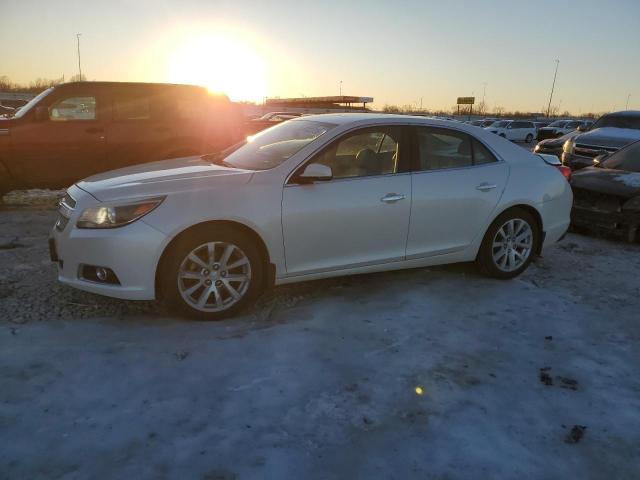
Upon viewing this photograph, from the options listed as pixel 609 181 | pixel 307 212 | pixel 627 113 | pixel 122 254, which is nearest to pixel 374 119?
pixel 307 212

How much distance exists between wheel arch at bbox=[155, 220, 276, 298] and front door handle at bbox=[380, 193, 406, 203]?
106cm

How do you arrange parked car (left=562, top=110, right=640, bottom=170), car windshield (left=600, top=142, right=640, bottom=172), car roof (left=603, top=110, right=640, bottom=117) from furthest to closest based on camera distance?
car roof (left=603, top=110, right=640, bottom=117) → parked car (left=562, top=110, right=640, bottom=170) → car windshield (left=600, top=142, right=640, bottom=172)

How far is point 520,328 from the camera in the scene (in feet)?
12.9

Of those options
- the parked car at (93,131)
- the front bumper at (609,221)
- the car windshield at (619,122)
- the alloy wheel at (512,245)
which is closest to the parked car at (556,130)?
Answer: the car windshield at (619,122)

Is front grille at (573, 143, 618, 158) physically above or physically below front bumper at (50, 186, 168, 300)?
above

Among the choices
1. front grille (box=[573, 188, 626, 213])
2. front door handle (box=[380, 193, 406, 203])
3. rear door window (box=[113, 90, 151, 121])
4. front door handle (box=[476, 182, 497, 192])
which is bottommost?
front grille (box=[573, 188, 626, 213])

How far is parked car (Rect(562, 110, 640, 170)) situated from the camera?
10.9 metres

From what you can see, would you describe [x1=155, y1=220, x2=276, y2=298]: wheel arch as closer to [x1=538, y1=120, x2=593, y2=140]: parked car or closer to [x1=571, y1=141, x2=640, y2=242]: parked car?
[x1=571, y1=141, x2=640, y2=242]: parked car

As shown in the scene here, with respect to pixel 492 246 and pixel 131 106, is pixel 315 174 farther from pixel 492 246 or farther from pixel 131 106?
pixel 131 106

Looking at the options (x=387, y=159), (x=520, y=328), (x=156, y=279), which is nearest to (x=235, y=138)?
(x=387, y=159)

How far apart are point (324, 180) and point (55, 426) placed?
2420 millimetres

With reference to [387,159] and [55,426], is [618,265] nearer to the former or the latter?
[387,159]

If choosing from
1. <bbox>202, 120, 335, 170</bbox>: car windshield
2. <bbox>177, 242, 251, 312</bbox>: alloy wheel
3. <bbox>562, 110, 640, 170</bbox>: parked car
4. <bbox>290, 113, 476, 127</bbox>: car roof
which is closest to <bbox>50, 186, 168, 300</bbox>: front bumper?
<bbox>177, 242, 251, 312</bbox>: alloy wheel

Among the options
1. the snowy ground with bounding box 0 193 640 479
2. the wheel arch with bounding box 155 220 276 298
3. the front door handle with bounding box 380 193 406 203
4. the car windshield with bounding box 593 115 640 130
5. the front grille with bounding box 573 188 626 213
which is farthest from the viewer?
the car windshield with bounding box 593 115 640 130
